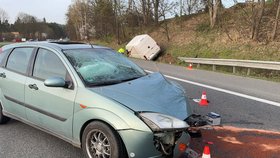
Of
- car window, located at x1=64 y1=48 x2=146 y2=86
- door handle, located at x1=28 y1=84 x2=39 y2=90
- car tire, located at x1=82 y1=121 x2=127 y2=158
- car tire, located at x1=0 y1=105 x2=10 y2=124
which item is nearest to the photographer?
car tire, located at x1=82 y1=121 x2=127 y2=158

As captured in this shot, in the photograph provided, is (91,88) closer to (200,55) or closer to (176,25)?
(200,55)

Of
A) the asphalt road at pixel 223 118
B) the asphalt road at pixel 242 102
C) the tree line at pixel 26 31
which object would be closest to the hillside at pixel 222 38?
the asphalt road at pixel 242 102

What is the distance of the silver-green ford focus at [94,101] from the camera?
343 centimetres

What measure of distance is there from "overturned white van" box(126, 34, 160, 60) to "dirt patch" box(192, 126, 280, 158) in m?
14.9

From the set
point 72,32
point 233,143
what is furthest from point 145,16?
point 72,32

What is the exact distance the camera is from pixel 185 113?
376 cm

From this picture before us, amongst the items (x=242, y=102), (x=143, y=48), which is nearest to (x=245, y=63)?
(x=242, y=102)

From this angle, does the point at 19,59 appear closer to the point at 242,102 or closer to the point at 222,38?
the point at 242,102

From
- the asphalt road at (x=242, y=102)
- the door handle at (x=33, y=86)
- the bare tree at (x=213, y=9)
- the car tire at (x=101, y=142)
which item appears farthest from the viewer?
the bare tree at (x=213, y=9)

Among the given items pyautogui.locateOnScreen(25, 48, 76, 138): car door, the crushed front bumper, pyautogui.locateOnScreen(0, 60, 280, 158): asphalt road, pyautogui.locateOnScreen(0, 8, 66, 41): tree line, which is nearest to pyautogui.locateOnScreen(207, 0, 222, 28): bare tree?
pyautogui.locateOnScreen(0, 60, 280, 158): asphalt road

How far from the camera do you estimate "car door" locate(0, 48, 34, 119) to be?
4852 mm

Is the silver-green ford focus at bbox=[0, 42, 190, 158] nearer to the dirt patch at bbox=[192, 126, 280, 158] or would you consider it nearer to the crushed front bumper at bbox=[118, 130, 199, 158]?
the crushed front bumper at bbox=[118, 130, 199, 158]

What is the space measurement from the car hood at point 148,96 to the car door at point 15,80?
1594mm

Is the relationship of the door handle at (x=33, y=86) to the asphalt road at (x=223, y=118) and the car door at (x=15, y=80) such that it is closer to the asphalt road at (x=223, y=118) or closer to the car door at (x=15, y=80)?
the car door at (x=15, y=80)
